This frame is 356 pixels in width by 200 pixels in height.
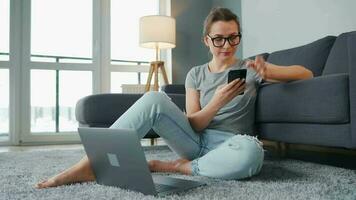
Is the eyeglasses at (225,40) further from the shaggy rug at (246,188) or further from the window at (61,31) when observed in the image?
the window at (61,31)

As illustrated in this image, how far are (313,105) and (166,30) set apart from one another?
2.24m

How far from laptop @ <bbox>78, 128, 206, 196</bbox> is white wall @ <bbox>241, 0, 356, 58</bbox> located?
1.80m

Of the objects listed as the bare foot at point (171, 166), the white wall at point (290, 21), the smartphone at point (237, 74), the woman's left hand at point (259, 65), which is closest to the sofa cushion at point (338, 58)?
the white wall at point (290, 21)

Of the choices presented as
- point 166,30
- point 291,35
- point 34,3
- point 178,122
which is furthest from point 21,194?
point 34,3

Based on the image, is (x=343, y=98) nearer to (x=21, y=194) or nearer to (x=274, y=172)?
(x=274, y=172)

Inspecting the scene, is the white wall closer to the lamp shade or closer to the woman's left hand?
the lamp shade

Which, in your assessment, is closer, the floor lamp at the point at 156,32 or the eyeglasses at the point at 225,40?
the eyeglasses at the point at 225,40

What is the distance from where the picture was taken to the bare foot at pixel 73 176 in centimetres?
109

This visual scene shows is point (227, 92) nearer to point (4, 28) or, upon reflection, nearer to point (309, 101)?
point (309, 101)

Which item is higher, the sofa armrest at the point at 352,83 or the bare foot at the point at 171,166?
the sofa armrest at the point at 352,83

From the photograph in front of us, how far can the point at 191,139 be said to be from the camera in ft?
4.11

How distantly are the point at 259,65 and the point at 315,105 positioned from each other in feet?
1.15

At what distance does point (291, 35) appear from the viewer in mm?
2814

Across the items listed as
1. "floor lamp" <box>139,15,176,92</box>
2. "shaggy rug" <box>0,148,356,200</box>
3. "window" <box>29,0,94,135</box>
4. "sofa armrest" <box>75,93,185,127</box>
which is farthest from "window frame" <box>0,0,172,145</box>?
"shaggy rug" <box>0,148,356,200</box>
